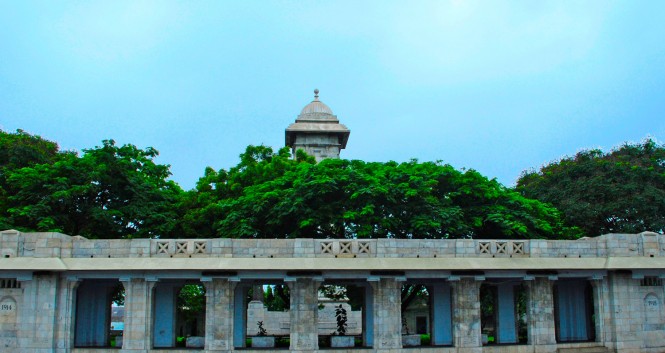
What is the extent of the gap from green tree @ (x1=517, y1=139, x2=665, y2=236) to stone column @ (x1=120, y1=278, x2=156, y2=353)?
2453cm

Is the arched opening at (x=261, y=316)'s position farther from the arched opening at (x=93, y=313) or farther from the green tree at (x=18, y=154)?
the green tree at (x=18, y=154)

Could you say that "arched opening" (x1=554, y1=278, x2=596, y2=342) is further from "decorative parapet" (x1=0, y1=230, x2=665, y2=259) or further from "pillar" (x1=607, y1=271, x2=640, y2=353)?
"decorative parapet" (x1=0, y1=230, x2=665, y2=259)

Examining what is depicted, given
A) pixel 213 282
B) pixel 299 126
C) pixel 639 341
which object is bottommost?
pixel 639 341

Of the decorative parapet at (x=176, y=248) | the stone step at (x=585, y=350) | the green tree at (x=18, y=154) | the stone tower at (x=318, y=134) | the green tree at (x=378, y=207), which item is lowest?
the stone step at (x=585, y=350)

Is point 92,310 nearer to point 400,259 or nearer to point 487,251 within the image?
point 400,259

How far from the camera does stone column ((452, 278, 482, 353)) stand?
86.1ft

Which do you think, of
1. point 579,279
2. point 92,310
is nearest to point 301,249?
point 92,310

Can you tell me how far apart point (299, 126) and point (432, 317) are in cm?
2602

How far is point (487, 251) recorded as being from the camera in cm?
2667

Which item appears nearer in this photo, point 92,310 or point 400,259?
point 400,259

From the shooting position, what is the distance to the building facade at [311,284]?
24797 millimetres

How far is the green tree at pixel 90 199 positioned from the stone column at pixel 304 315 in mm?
10883

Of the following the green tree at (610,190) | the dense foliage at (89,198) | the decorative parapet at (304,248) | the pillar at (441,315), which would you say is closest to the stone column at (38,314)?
the decorative parapet at (304,248)

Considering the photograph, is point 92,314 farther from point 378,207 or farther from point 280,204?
point 378,207
